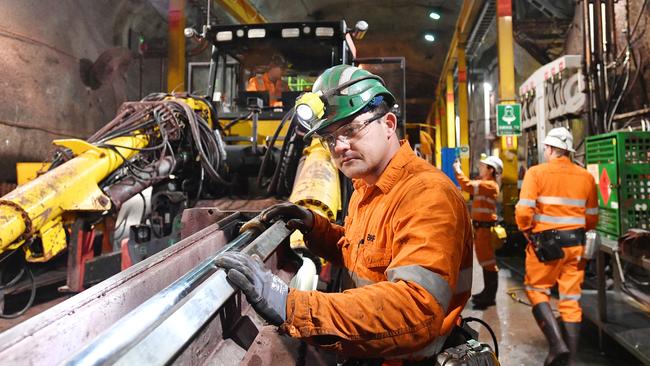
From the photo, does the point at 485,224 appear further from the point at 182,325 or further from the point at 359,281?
the point at 182,325

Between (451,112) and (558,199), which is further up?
(451,112)

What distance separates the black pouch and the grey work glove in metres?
3.05

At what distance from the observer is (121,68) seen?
26.4ft

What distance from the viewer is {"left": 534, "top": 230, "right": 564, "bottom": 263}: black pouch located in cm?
346

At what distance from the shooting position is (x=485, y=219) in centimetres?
513

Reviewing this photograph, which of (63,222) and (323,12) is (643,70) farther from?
(323,12)

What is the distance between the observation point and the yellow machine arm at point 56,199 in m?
2.75

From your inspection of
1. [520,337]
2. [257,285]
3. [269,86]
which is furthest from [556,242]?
[269,86]

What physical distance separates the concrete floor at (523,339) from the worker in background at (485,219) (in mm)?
174

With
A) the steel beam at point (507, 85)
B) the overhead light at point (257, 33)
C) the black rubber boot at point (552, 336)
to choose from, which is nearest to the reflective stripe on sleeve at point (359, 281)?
the black rubber boot at point (552, 336)

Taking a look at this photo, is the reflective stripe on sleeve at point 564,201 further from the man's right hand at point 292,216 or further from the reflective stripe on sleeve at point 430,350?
the reflective stripe on sleeve at point 430,350

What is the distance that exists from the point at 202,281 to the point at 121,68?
8.25m

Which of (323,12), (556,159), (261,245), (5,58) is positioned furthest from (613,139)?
(323,12)

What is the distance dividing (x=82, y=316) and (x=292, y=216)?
108cm
